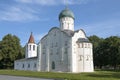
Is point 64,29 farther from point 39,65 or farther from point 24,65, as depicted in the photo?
point 24,65

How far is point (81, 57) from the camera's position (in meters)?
58.4

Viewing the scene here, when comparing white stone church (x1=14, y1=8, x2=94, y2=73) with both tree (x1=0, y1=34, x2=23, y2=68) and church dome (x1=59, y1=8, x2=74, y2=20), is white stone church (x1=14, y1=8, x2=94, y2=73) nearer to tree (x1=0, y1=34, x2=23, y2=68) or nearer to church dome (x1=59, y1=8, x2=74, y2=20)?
church dome (x1=59, y1=8, x2=74, y2=20)

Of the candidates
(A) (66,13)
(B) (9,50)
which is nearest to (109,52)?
(A) (66,13)

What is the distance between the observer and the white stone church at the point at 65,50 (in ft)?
191

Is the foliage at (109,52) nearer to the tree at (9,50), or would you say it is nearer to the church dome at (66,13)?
the church dome at (66,13)

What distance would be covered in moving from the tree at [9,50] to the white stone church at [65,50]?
46.3 feet

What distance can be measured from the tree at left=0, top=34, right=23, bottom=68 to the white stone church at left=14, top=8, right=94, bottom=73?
1410 cm

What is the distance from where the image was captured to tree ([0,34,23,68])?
3189 inches

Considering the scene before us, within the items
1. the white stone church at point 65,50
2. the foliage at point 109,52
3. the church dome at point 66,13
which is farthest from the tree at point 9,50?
the foliage at point 109,52

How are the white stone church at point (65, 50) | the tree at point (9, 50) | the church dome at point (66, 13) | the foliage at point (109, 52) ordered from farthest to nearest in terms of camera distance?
the tree at point (9, 50) < the foliage at point (109, 52) < the church dome at point (66, 13) < the white stone church at point (65, 50)

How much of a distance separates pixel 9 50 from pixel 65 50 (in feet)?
94.8

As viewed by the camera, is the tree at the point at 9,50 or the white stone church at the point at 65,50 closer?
the white stone church at the point at 65,50

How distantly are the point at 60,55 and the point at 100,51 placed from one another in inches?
843

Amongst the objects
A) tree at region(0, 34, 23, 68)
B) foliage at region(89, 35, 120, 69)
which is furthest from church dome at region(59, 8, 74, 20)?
tree at region(0, 34, 23, 68)
